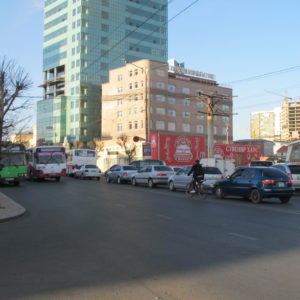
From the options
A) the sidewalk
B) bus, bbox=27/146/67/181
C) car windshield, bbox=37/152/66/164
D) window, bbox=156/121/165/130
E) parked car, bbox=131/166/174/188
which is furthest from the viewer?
window, bbox=156/121/165/130

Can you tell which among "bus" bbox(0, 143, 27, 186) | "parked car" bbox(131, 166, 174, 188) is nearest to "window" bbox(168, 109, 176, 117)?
"parked car" bbox(131, 166, 174, 188)

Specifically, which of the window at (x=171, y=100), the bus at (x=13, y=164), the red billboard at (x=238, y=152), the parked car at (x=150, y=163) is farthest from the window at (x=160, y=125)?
the bus at (x=13, y=164)

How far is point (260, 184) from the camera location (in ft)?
53.8

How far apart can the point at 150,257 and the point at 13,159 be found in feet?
77.3

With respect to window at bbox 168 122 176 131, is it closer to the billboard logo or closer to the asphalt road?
the billboard logo

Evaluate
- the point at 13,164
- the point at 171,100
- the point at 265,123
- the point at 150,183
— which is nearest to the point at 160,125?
the point at 171,100

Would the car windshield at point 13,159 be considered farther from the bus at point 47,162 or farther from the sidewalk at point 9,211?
the sidewalk at point 9,211

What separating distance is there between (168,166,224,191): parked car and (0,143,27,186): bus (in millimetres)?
11101

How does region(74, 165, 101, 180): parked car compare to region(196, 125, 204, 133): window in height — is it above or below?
below

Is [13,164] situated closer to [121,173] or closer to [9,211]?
[121,173]

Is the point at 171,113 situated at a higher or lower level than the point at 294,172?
higher

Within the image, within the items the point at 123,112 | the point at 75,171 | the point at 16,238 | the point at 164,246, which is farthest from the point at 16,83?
the point at 123,112

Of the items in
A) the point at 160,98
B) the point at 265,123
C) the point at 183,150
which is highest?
the point at 265,123

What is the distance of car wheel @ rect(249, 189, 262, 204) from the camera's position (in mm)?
16419
